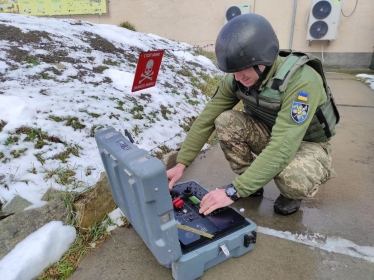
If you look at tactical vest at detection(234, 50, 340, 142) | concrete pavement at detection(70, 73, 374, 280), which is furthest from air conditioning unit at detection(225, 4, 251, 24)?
tactical vest at detection(234, 50, 340, 142)

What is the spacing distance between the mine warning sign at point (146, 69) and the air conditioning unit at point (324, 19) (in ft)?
20.2

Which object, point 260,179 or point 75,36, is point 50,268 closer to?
point 260,179

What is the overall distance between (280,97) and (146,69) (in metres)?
1.58

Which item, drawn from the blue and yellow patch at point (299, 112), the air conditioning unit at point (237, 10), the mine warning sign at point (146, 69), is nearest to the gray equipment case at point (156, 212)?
the blue and yellow patch at point (299, 112)

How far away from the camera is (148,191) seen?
1080mm

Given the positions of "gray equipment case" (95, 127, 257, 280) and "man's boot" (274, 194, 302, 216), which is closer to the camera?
"gray equipment case" (95, 127, 257, 280)

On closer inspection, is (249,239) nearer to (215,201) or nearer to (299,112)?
(215,201)

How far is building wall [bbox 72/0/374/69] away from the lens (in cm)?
765

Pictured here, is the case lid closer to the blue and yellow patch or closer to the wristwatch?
the wristwatch

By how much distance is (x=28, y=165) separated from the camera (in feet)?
6.12

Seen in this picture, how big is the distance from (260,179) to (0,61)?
2706mm

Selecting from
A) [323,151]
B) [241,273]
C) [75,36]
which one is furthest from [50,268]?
[75,36]

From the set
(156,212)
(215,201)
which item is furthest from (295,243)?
(156,212)

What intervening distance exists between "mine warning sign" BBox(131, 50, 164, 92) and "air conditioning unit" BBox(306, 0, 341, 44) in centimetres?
615
